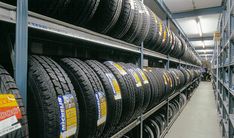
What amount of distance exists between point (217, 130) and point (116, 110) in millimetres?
3765

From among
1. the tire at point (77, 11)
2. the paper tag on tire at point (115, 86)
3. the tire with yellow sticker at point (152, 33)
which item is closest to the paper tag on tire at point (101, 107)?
the paper tag on tire at point (115, 86)

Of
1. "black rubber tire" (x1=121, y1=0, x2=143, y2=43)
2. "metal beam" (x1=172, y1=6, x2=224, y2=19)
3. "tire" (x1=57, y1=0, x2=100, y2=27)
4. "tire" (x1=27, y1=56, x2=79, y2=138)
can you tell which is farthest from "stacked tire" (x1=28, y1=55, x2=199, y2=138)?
"metal beam" (x1=172, y1=6, x2=224, y2=19)

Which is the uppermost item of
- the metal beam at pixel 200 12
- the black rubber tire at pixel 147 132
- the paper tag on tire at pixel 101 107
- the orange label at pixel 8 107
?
the metal beam at pixel 200 12

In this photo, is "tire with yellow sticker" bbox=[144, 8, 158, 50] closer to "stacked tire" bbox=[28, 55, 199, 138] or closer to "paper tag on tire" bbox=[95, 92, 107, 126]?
"stacked tire" bbox=[28, 55, 199, 138]

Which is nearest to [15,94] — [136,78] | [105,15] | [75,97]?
[75,97]

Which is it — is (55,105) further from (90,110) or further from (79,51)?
(79,51)

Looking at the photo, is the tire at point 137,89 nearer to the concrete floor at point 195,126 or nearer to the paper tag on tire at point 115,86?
the paper tag on tire at point 115,86

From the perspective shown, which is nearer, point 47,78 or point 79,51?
point 47,78

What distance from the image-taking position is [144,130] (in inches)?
118

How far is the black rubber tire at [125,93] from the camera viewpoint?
1.64 metres

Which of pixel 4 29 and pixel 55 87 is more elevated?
pixel 4 29

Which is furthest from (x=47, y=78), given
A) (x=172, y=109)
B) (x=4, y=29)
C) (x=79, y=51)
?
(x=172, y=109)

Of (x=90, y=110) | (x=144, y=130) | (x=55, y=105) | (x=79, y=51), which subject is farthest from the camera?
(x=144, y=130)

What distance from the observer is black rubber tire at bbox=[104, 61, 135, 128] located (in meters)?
1.64
